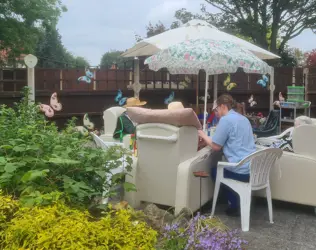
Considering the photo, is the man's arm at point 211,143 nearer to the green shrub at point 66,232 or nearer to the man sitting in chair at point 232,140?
the man sitting in chair at point 232,140

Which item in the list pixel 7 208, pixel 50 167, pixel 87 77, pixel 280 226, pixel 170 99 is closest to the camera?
pixel 7 208

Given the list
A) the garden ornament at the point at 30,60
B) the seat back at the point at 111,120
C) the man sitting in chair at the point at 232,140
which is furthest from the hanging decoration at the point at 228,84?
the man sitting in chair at the point at 232,140

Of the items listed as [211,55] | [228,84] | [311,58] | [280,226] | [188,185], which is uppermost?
[311,58]

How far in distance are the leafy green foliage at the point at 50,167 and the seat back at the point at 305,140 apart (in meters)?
1.99

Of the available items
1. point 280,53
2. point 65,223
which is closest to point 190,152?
point 65,223

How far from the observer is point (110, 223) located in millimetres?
2109

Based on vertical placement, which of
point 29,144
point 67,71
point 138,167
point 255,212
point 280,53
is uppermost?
point 280,53

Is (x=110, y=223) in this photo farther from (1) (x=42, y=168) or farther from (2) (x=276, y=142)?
(2) (x=276, y=142)

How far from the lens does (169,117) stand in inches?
149

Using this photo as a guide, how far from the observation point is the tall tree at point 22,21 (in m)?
12.9

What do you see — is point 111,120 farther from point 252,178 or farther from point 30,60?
point 252,178

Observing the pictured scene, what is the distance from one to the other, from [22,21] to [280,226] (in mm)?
11736

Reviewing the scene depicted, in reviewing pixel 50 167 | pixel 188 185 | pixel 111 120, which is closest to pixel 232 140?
pixel 188 185

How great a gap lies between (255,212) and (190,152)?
104 centimetres
